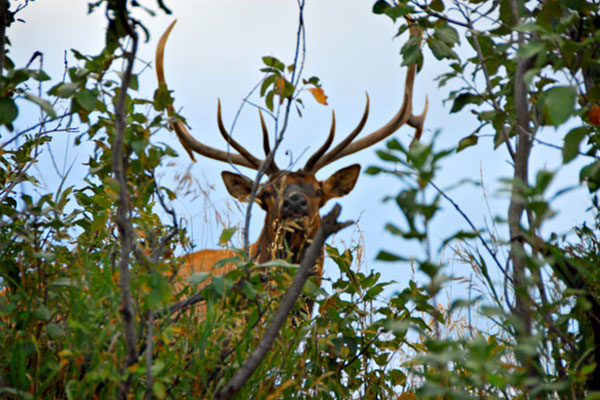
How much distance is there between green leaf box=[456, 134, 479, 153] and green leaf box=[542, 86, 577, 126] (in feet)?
3.11

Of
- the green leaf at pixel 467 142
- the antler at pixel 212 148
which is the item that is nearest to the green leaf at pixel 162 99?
the green leaf at pixel 467 142

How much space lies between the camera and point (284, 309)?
2.04m

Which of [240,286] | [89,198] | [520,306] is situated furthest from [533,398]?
[89,198]

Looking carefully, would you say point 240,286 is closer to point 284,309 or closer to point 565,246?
point 284,309

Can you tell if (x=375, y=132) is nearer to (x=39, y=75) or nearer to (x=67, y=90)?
(x=39, y=75)

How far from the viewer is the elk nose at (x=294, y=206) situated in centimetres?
584

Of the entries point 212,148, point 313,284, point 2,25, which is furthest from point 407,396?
point 212,148

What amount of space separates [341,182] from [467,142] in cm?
393

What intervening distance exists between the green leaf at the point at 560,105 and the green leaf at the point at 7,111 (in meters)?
1.62

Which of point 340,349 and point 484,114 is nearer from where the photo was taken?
point 484,114

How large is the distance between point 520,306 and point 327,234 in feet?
2.53

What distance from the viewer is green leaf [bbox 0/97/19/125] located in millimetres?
2170

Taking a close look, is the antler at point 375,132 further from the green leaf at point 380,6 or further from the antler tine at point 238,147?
the green leaf at point 380,6

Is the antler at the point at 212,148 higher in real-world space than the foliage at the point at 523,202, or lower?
higher
